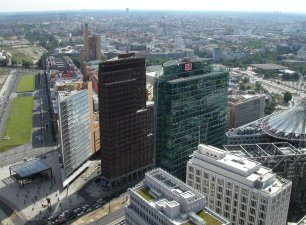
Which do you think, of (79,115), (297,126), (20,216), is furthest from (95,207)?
(297,126)

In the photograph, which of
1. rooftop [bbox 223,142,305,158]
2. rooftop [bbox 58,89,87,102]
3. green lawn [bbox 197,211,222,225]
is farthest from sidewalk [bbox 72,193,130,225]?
green lawn [bbox 197,211,222,225]

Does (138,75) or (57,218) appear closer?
(57,218)

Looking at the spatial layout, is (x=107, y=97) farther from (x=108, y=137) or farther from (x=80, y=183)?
(x=80, y=183)

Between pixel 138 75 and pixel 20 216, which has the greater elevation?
pixel 138 75

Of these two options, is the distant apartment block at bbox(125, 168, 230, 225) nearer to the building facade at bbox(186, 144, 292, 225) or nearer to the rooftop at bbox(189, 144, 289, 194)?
the building facade at bbox(186, 144, 292, 225)

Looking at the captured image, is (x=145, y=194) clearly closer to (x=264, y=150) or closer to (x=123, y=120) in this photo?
(x=123, y=120)

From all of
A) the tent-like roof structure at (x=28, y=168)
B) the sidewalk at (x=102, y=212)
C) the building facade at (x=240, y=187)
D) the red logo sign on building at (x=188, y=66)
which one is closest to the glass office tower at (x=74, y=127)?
the tent-like roof structure at (x=28, y=168)
